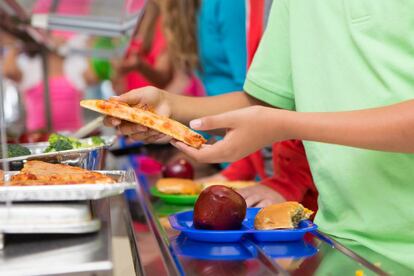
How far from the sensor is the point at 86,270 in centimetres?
72

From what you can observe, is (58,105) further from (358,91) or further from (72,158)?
(358,91)

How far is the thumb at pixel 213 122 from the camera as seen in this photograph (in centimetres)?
108

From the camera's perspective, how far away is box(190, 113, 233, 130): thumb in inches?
42.4

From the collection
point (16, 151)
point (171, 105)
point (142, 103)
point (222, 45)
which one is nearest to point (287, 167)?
point (171, 105)

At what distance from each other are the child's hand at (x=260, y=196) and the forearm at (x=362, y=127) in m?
0.39

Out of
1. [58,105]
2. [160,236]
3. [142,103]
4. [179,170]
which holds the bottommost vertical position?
[58,105]

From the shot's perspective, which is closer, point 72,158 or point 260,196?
point 72,158

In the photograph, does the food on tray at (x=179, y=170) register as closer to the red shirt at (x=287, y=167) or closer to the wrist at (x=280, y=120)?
the red shirt at (x=287, y=167)

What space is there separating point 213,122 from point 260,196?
47cm

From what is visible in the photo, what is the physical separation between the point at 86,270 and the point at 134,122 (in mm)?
469

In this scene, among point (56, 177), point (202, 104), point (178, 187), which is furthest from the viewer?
point (178, 187)

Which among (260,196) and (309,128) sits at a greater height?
(309,128)

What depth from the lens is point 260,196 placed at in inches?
58.9

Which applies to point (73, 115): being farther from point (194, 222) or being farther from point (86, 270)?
point (86, 270)
